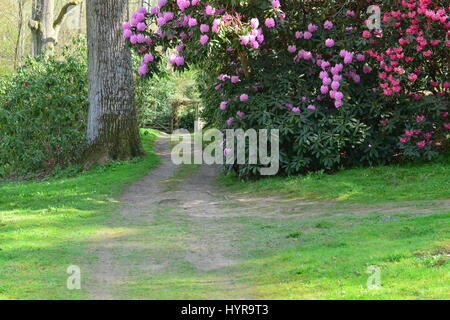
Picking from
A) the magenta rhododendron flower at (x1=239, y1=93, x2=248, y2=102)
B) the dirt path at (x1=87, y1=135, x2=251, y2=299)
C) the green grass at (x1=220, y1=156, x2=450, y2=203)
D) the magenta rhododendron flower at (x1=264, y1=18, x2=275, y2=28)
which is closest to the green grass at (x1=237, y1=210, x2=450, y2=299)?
the dirt path at (x1=87, y1=135, x2=251, y2=299)

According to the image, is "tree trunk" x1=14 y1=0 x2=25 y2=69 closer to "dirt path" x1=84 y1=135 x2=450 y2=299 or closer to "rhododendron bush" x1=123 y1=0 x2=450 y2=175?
"rhododendron bush" x1=123 y1=0 x2=450 y2=175

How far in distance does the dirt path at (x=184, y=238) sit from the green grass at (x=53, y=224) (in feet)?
0.99

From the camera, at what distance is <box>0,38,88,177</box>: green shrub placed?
16156 millimetres

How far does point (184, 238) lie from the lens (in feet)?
28.6

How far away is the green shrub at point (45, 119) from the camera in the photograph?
16156 millimetres

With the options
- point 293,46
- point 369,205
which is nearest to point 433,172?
point 369,205

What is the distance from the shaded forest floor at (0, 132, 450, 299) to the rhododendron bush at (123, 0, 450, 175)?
2.63ft

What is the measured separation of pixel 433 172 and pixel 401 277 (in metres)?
6.27

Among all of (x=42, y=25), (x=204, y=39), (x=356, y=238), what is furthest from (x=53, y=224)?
(x=42, y=25)

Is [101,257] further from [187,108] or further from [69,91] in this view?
[187,108]

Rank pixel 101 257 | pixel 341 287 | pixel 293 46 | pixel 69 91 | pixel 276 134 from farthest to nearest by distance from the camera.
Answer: pixel 69 91
pixel 293 46
pixel 276 134
pixel 101 257
pixel 341 287

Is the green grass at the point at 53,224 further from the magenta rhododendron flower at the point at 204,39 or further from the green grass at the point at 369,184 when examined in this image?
the magenta rhododendron flower at the point at 204,39

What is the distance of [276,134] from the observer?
1257 centimetres

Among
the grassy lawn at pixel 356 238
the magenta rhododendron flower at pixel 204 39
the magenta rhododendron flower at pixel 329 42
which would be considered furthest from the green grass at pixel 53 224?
the magenta rhododendron flower at pixel 329 42
